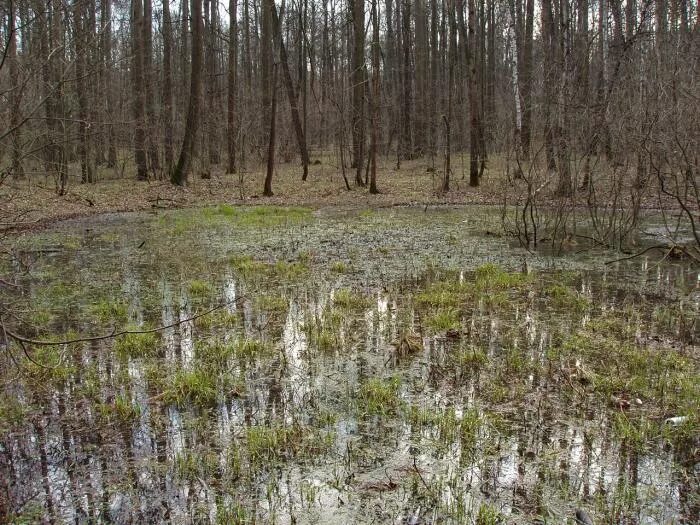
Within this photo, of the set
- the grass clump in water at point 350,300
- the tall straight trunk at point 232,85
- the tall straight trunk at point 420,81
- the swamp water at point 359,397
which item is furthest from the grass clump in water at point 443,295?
the tall straight trunk at point 420,81

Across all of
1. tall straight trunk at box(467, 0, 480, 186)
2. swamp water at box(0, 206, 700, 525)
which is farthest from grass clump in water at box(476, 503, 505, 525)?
tall straight trunk at box(467, 0, 480, 186)

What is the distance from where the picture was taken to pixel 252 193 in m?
17.7

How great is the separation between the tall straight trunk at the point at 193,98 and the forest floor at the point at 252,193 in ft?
1.76

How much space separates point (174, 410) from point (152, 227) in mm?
9050

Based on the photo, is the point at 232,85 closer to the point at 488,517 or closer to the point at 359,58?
the point at 359,58

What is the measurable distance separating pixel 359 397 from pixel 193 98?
15607 mm

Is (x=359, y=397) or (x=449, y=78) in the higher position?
(x=449, y=78)

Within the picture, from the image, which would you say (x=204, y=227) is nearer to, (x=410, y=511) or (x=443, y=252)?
(x=443, y=252)

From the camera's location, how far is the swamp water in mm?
3066

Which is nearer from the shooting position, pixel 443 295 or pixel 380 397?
pixel 380 397

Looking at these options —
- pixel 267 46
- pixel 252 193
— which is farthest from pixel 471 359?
pixel 267 46

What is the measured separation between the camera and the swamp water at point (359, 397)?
307 cm

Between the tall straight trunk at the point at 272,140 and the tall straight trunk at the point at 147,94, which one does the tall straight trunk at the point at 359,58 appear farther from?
the tall straight trunk at the point at 147,94

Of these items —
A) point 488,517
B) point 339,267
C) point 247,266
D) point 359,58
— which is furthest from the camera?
point 359,58
